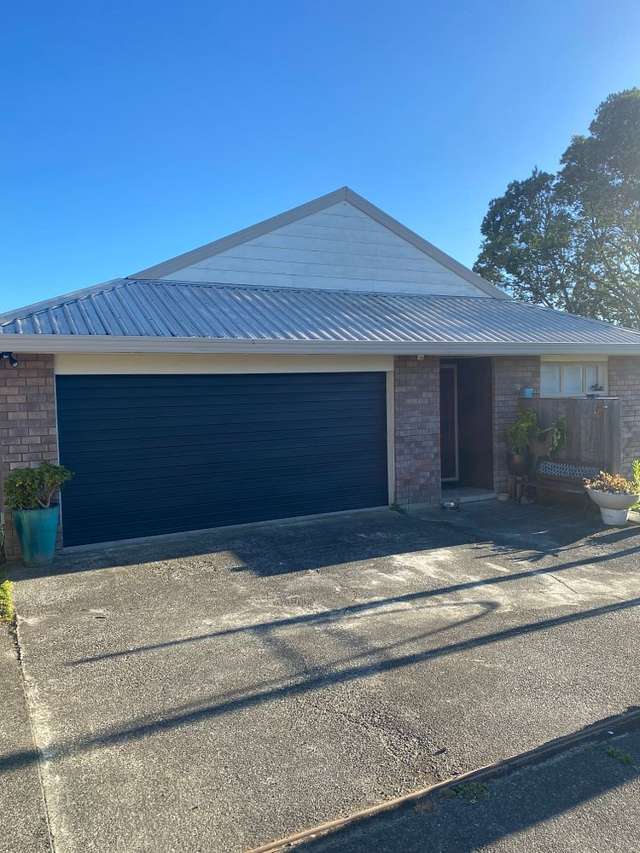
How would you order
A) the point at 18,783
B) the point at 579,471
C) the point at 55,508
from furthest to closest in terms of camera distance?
1. the point at 579,471
2. the point at 55,508
3. the point at 18,783

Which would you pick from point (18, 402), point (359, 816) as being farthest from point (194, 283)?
point (359, 816)

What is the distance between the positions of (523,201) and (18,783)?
27.9m

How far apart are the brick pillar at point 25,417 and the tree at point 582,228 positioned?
22012 millimetres

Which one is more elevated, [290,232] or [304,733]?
[290,232]

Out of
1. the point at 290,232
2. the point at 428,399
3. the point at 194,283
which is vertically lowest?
A: the point at 428,399

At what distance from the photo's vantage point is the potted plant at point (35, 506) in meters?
7.15

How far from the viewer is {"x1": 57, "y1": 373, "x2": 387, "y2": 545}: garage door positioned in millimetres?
8148

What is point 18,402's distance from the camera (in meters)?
7.62

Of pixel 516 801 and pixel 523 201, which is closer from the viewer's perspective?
pixel 516 801

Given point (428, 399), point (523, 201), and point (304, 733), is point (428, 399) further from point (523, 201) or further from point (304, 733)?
point (523, 201)

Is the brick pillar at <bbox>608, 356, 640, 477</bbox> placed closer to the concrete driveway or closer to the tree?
the concrete driveway

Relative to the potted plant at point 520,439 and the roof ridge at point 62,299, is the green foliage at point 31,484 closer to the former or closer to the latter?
the roof ridge at point 62,299

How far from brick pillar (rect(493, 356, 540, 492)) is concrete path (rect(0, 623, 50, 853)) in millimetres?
8557

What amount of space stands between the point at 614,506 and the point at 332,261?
21.3 feet
